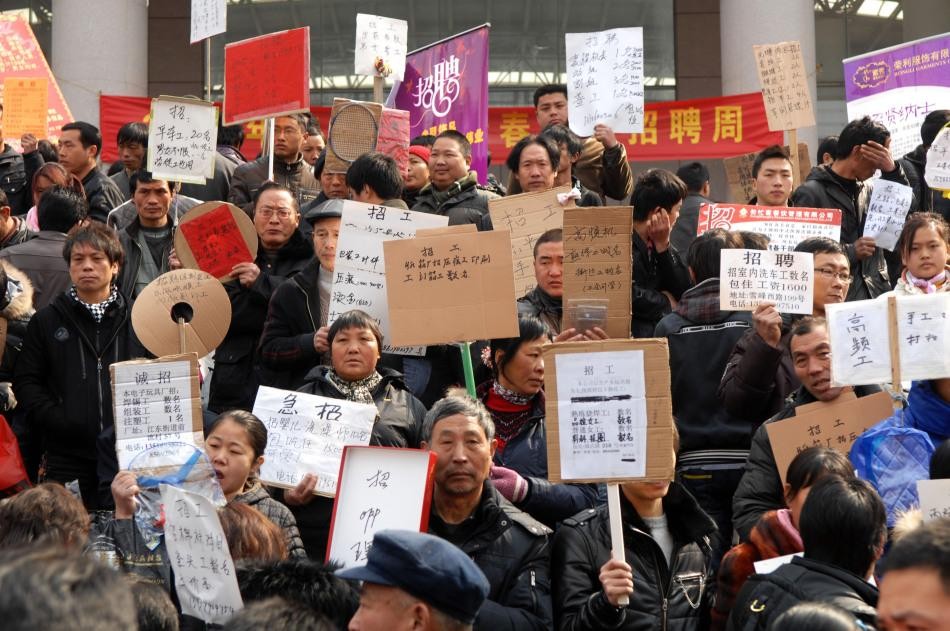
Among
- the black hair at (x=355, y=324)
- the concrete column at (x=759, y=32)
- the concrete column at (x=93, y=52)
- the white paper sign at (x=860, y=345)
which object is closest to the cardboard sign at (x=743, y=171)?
the concrete column at (x=759, y=32)

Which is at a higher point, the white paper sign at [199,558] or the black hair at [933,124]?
the black hair at [933,124]

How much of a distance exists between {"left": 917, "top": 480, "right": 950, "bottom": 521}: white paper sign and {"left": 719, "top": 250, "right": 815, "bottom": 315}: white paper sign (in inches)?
73.6

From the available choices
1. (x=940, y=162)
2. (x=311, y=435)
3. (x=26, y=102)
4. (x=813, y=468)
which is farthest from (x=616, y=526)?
(x=26, y=102)

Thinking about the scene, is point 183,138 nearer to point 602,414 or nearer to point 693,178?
point 693,178

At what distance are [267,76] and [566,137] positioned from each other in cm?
198

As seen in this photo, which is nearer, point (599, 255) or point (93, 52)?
point (599, 255)

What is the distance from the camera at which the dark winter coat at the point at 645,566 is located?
Answer: 5.02 m

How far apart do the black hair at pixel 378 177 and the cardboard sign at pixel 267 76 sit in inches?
62.5

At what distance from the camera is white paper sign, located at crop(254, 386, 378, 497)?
5746 mm

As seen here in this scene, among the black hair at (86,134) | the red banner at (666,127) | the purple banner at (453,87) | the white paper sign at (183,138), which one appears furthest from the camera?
the red banner at (666,127)

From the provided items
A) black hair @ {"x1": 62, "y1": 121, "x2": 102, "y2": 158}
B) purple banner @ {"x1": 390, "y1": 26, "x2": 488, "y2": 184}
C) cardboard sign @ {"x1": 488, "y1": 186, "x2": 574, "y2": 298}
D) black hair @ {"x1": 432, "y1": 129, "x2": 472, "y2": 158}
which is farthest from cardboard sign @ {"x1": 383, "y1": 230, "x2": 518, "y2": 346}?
black hair @ {"x1": 62, "y1": 121, "x2": 102, "y2": 158}

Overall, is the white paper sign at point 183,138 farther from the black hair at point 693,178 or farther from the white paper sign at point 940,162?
the white paper sign at point 940,162

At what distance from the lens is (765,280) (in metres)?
6.41

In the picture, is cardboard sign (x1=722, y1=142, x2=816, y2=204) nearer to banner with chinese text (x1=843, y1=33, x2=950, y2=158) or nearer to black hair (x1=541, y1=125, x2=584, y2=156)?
banner with chinese text (x1=843, y1=33, x2=950, y2=158)
